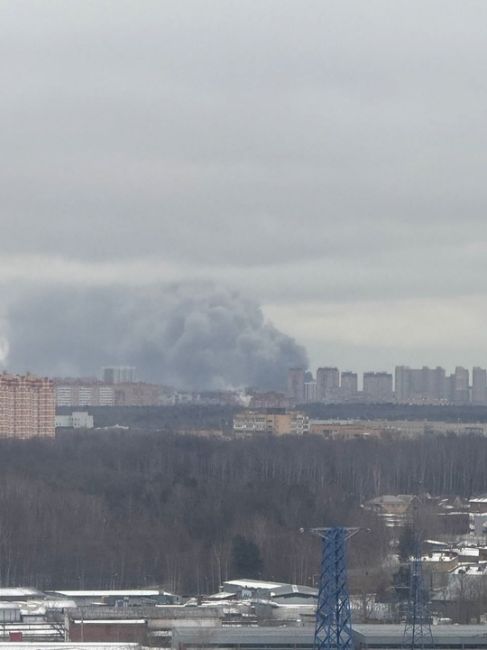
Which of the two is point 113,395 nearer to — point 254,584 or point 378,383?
point 378,383

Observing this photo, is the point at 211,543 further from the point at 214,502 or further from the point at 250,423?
the point at 250,423

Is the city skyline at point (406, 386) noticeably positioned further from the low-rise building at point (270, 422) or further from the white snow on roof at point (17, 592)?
the white snow on roof at point (17, 592)

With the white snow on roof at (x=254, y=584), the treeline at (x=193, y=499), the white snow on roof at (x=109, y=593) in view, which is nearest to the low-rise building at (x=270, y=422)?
the treeline at (x=193, y=499)

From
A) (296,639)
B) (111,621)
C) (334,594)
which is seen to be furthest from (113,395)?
(334,594)

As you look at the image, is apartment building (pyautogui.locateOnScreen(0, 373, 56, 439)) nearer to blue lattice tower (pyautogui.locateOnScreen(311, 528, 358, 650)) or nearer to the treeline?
the treeline

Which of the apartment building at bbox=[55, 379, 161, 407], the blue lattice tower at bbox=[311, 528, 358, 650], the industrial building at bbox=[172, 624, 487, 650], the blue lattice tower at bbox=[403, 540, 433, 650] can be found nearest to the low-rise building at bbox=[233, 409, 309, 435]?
the apartment building at bbox=[55, 379, 161, 407]

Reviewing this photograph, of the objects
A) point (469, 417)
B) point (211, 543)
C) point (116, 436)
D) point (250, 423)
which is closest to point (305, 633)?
point (211, 543)
